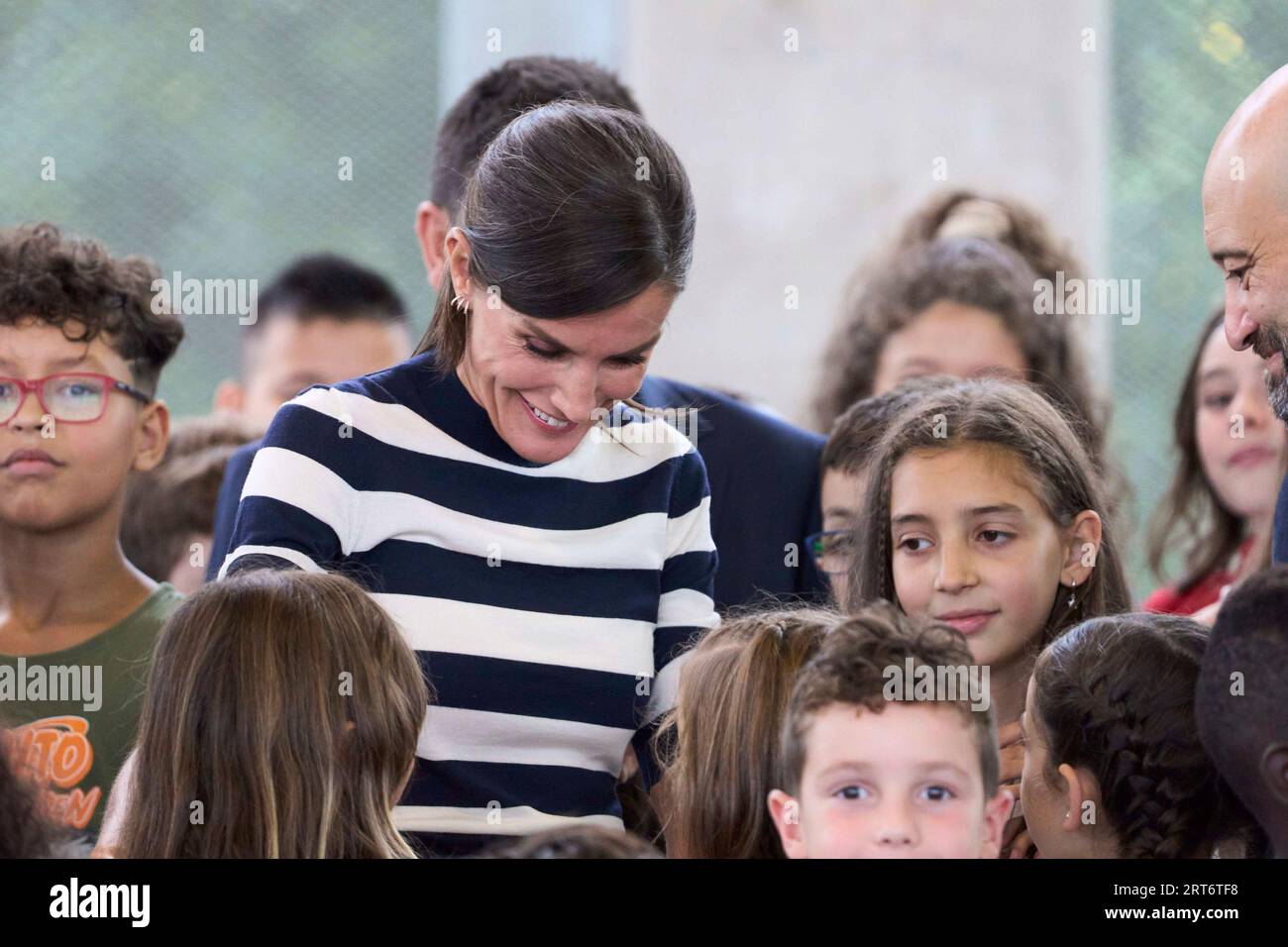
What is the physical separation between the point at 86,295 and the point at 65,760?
0.61 metres

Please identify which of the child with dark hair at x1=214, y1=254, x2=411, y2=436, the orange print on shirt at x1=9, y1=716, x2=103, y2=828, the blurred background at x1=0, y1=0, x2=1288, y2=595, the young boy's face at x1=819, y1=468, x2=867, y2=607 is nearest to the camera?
the orange print on shirt at x1=9, y1=716, x2=103, y2=828

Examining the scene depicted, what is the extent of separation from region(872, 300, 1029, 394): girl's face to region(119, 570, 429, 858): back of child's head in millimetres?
1402

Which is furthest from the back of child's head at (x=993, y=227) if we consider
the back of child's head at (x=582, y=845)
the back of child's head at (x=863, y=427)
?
the back of child's head at (x=582, y=845)

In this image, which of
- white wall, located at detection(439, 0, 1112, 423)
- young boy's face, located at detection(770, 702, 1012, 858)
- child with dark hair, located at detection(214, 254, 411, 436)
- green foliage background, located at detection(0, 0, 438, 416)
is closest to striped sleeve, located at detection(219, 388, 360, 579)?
young boy's face, located at detection(770, 702, 1012, 858)

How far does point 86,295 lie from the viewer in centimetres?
214

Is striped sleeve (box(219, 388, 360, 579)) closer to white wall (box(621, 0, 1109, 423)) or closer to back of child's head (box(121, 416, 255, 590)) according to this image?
back of child's head (box(121, 416, 255, 590))

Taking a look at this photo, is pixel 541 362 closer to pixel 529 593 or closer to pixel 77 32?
pixel 529 593

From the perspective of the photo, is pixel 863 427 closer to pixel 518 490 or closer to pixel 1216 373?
pixel 518 490

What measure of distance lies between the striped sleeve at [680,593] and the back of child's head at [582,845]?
1.40 feet

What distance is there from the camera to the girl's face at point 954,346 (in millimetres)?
2705

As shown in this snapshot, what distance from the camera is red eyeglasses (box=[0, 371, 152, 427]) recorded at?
2.05 meters

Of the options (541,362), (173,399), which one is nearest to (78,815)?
(541,362)
